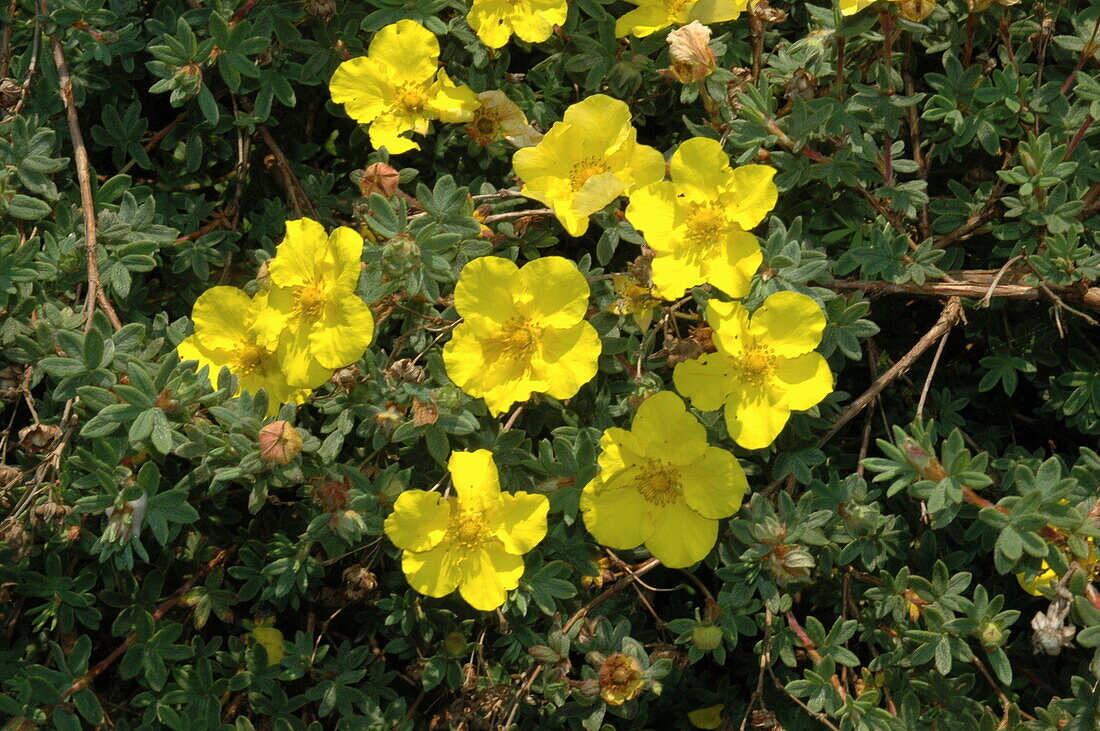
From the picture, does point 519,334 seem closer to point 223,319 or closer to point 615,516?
point 615,516

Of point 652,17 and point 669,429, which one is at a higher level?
point 652,17

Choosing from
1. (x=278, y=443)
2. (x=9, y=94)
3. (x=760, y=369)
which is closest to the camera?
(x=278, y=443)

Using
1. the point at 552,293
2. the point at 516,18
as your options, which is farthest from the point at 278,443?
→ the point at 516,18

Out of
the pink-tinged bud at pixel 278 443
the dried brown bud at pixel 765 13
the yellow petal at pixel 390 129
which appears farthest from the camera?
the yellow petal at pixel 390 129

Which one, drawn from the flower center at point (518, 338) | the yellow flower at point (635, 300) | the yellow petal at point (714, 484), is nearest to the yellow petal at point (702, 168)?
the yellow flower at point (635, 300)

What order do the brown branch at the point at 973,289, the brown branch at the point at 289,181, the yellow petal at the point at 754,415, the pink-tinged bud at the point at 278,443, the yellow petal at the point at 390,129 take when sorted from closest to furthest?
the pink-tinged bud at the point at 278,443 → the yellow petal at the point at 754,415 → the brown branch at the point at 973,289 → the yellow petal at the point at 390,129 → the brown branch at the point at 289,181

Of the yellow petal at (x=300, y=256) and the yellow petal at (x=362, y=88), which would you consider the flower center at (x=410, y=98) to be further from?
the yellow petal at (x=300, y=256)

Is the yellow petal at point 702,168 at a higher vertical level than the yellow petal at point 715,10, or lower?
lower
